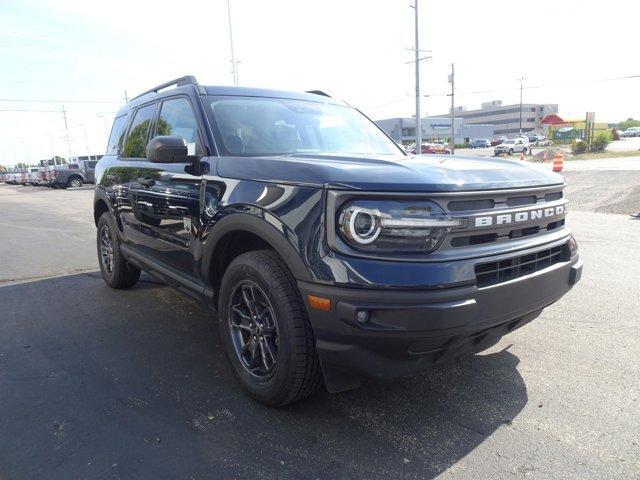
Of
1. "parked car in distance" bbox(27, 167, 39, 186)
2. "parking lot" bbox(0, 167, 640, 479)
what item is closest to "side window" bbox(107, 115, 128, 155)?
"parking lot" bbox(0, 167, 640, 479)

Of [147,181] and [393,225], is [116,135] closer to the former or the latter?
[147,181]

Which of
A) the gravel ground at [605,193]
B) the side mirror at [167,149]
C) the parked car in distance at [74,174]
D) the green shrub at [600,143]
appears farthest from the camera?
the green shrub at [600,143]

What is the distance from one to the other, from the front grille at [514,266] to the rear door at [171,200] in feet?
6.15

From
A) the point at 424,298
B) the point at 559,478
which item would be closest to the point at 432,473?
the point at 559,478

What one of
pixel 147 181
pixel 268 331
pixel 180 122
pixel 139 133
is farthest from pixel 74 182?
pixel 268 331

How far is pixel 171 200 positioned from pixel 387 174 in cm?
196

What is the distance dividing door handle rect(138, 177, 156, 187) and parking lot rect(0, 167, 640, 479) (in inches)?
47.6

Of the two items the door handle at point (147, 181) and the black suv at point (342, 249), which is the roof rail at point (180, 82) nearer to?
the black suv at point (342, 249)

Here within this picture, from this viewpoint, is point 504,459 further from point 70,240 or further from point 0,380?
point 70,240

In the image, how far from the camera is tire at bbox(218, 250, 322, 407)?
8.29 ft

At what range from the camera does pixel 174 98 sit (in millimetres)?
3979

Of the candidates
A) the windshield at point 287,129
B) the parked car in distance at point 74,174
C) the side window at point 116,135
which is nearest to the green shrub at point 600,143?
the parked car in distance at point 74,174

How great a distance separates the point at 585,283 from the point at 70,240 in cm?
831

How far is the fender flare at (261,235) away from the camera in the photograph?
2.45 meters
